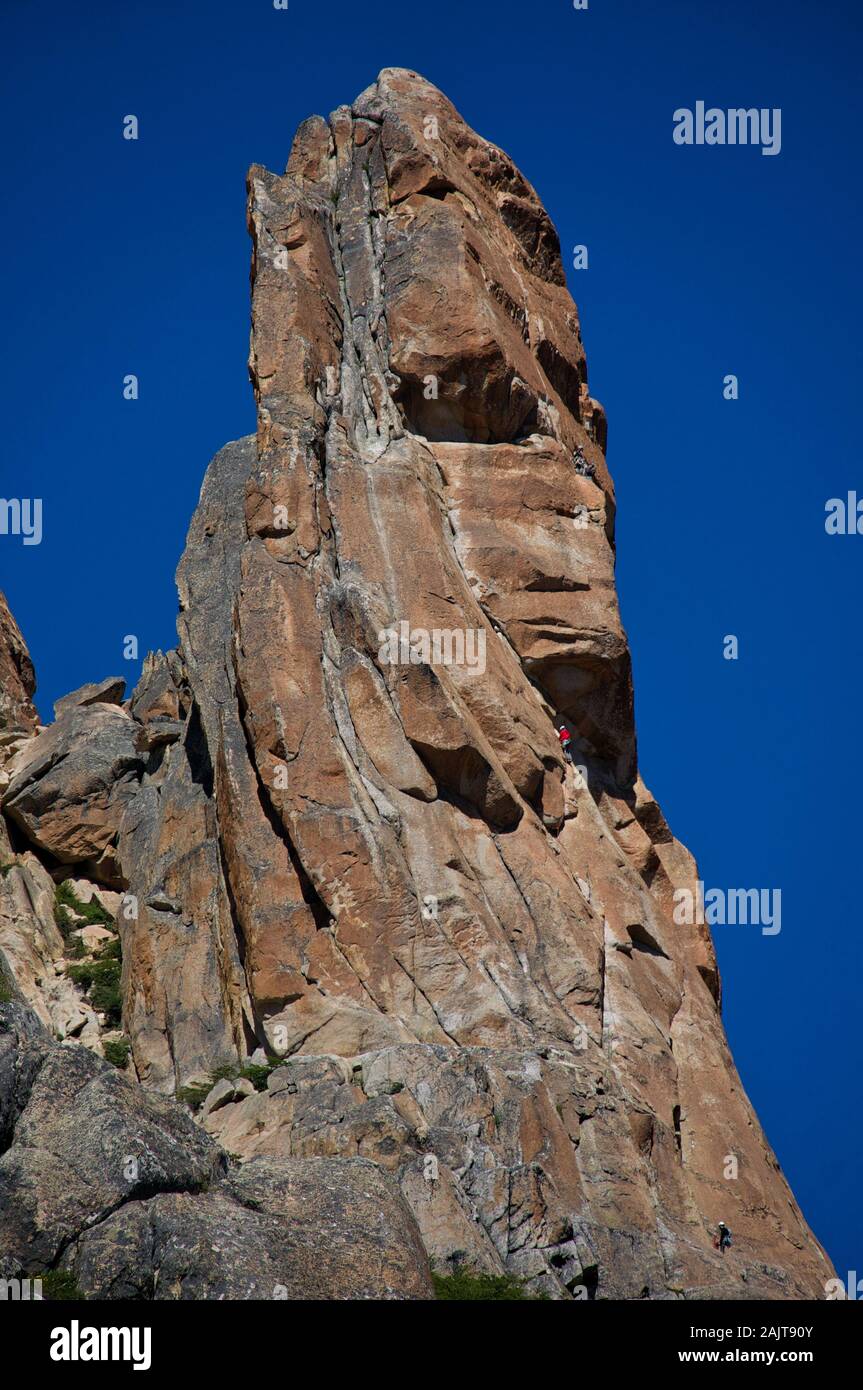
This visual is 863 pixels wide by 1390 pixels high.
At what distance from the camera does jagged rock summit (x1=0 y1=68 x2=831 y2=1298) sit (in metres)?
34.1

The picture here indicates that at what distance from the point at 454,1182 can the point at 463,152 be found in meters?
33.7

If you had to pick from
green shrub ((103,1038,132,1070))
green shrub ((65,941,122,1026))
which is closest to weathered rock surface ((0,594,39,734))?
green shrub ((65,941,122,1026))

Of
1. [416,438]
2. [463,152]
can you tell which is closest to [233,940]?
[416,438]

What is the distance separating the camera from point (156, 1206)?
966 inches

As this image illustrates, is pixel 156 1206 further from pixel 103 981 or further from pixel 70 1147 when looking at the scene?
pixel 103 981

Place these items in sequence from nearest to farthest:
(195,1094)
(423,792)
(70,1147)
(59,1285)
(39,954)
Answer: (59,1285) < (70,1147) < (195,1094) < (423,792) < (39,954)

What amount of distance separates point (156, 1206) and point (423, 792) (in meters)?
16.6

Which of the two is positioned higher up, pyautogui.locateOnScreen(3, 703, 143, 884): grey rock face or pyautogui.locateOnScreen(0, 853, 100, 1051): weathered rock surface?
pyautogui.locateOnScreen(3, 703, 143, 884): grey rock face

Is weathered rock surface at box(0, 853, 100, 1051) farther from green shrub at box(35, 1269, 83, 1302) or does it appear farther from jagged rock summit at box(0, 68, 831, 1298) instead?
green shrub at box(35, 1269, 83, 1302)

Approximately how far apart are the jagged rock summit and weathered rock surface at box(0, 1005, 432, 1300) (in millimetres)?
3369

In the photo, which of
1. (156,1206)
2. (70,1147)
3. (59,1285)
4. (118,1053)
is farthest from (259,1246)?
(118,1053)

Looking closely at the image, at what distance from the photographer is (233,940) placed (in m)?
40.6

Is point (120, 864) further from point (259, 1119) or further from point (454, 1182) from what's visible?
point (454, 1182)
